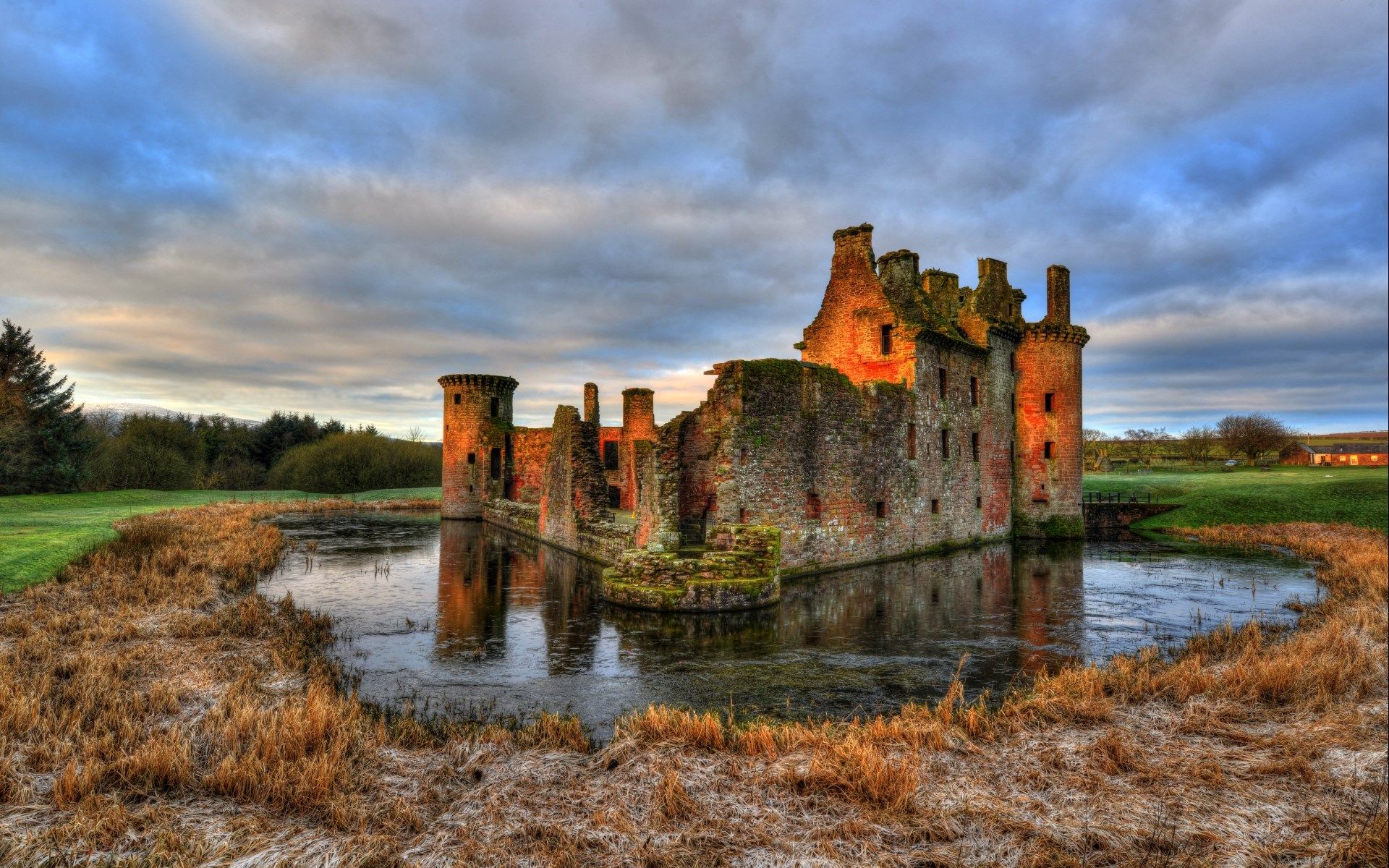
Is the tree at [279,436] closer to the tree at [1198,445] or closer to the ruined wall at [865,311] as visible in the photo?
the ruined wall at [865,311]

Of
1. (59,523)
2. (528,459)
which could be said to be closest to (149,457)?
(528,459)

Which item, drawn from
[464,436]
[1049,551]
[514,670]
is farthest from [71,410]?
[1049,551]

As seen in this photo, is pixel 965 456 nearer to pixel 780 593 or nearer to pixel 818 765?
pixel 780 593

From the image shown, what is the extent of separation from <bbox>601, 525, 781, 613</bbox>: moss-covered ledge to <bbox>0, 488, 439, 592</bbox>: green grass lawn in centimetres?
1155

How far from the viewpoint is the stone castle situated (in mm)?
17000

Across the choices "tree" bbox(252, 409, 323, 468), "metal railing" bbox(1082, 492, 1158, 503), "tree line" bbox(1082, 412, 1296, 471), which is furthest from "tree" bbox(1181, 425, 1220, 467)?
"tree" bbox(252, 409, 323, 468)

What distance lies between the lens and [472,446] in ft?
126

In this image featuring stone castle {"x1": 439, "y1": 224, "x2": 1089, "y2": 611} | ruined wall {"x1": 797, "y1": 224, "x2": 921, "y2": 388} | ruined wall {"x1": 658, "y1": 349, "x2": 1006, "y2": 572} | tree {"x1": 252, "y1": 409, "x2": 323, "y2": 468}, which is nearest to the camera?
stone castle {"x1": 439, "y1": 224, "x2": 1089, "y2": 611}

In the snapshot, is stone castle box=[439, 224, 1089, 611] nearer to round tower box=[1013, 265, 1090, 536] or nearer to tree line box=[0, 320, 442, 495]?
round tower box=[1013, 265, 1090, 536]

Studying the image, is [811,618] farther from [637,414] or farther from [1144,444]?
[1144,444]

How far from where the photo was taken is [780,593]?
16.2 meters

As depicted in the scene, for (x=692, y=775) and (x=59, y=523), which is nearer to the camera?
(x=692, y=775)

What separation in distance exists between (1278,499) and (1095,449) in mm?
44118

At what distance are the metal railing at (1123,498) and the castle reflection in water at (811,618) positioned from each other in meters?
17.0
